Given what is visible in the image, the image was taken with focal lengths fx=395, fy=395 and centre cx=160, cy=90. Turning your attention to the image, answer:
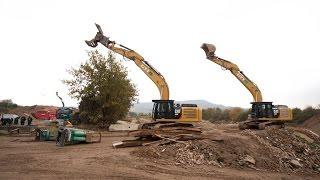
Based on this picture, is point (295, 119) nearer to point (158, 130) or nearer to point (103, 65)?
point (103, 65)

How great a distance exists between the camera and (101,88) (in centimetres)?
3756

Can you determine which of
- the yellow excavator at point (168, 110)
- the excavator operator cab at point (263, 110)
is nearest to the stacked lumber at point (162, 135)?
the yellow excavator at point (168, 110)

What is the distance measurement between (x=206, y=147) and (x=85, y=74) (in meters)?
21.5

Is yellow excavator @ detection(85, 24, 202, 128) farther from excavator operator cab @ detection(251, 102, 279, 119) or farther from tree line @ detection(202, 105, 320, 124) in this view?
tree line @ detection(202, 105, 320, 124)

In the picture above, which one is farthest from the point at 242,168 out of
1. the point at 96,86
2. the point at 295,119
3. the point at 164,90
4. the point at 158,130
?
the point at 295,119

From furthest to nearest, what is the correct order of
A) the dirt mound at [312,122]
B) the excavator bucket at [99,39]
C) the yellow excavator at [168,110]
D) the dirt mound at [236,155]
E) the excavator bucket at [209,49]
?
the dirt mound at [312,122] < the excavator bucket at [209,49] < the excavator bucket at [99,39] < the yellow excavator at [168,110] < the dirt mound at [236,155]

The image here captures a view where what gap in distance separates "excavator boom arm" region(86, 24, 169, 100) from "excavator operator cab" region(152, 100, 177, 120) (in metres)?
0.89

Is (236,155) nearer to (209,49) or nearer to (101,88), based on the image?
(209,49)

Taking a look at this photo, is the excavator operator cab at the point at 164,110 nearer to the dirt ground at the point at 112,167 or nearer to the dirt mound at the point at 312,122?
the dirt ground at the point at 112,167

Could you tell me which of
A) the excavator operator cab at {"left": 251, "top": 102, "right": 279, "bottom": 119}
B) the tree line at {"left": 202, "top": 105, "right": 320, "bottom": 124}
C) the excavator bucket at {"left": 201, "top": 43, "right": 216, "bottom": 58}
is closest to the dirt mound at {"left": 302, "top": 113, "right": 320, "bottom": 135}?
the tree line at {"left": 202, "top": 105, "right": 320, "bottom": 124}

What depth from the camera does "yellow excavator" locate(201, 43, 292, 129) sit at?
1232 inches

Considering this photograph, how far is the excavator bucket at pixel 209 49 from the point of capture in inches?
1164

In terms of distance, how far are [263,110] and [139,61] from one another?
1173cm

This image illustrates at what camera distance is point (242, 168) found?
1778 centimetres
